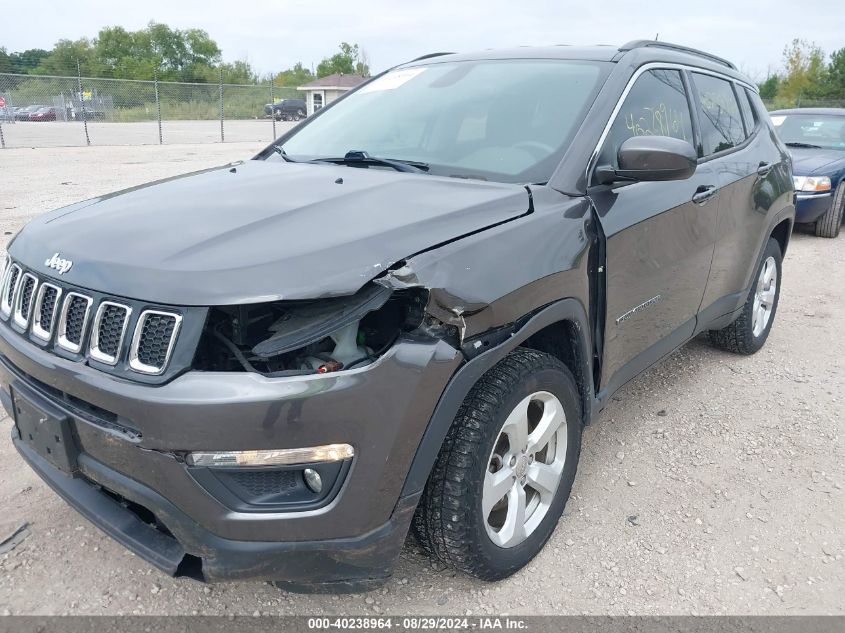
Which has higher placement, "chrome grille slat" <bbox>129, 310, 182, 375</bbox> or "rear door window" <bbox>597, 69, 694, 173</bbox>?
"rear door window" <bbox>597, 69, 694, 173</bbox>

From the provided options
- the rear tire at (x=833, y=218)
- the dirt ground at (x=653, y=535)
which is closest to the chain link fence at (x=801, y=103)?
the rear tire at (x=833, y=218)

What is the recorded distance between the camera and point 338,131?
3281mm

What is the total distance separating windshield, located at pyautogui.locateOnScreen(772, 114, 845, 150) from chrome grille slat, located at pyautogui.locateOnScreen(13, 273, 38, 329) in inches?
372

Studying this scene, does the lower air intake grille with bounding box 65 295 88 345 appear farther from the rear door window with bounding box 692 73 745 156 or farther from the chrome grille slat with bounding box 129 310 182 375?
the rear door window with bounding box 692 73 745 156

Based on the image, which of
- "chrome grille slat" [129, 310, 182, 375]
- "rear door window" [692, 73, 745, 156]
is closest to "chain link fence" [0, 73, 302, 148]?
"rear door window" [692, 73, 745, 156]

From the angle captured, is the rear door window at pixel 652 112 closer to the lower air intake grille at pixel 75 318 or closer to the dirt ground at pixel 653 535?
the dirt ground at pixel 653 535

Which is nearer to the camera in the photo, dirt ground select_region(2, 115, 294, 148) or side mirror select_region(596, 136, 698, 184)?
side mirror select_region(596, 136, 698, 184)

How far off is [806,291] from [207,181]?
560cm

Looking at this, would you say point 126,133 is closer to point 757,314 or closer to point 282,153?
point 282,153

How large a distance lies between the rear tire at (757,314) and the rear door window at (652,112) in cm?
136

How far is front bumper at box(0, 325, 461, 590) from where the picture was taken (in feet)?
5.55

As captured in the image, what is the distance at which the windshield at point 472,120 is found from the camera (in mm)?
2668

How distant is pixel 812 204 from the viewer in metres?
8.17

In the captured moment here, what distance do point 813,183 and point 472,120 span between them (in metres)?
6.80
